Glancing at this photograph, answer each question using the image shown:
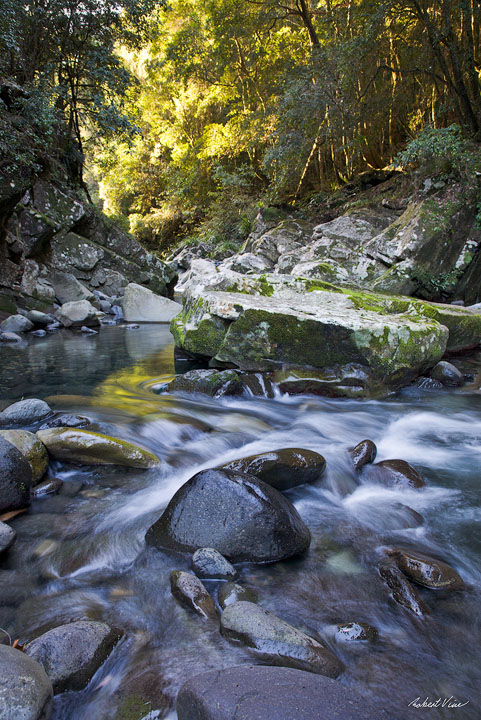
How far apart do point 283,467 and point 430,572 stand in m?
1.29

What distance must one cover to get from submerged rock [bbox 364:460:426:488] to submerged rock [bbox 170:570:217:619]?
1.97 m

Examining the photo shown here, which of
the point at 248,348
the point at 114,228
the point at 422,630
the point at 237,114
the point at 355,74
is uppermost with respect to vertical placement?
the point at 237,114

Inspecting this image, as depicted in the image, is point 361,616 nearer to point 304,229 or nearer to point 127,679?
point 127,679

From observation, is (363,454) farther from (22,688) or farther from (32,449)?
(22,688)

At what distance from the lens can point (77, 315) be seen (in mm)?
11586

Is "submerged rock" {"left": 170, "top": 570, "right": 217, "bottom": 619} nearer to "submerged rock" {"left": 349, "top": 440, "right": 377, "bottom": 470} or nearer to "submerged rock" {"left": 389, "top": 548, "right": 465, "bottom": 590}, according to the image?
"submerged rock" {"left": 389, "top": 548, "right": 465, "bottom": 590}

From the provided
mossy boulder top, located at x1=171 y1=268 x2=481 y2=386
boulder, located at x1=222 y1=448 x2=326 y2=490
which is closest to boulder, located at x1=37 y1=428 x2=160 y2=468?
boulder, located at x1=222 y1=448 x2=326 y2=490

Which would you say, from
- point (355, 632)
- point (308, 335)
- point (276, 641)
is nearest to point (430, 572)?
point (355, 632)

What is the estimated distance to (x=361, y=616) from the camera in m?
2.02

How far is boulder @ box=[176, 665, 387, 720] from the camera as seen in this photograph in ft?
4.02

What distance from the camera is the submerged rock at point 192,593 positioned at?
198 cm

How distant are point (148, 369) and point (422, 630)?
19.6 ft

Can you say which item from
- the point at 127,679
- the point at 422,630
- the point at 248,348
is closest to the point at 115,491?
the point at 127,679

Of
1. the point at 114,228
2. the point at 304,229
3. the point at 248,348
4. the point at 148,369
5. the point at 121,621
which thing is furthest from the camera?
the point at 304,229
